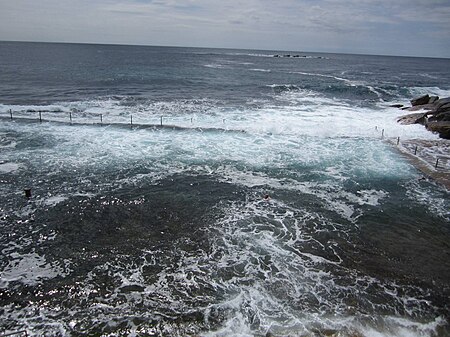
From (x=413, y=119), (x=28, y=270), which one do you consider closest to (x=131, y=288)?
(x=28, y=270)

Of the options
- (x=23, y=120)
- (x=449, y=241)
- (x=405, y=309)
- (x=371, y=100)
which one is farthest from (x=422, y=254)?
(x=371, y=100)

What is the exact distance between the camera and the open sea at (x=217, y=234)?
9984 millimetres

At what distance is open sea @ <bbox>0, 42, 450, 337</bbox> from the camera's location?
9.98 m

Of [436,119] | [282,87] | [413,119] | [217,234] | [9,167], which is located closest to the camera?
[217,234]

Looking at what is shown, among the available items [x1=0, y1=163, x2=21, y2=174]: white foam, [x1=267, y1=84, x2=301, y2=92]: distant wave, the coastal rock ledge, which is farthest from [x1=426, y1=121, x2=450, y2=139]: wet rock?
[x1=0, y1=163, x2=21, y2=174]: white foam

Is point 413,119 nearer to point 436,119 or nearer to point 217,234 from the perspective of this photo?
point 436,119

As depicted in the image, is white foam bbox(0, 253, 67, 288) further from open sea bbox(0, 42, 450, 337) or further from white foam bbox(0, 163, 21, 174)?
white foam bbox(0, 163, 21, 174)

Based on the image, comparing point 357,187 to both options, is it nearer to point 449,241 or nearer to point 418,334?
point 449,241

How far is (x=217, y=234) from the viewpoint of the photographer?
14.2 metres

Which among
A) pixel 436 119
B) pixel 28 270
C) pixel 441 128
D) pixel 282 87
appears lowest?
pixel 28 270

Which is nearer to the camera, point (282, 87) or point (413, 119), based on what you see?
point (413, 119)

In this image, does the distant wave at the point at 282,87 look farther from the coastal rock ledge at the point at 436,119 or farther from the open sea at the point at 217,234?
the open sea at the point at 217,234

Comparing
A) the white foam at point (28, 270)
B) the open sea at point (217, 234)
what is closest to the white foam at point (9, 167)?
the open sea at point (217, 234)

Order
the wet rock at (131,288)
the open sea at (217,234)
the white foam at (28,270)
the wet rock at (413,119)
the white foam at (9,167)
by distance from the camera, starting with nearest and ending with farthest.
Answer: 1. the open sea at (217,234)
2. the wet rock at (131,288)
3. the white foam at (28,270)
4. the white foam at (9,167)
5. the wet rock at (413,119)
